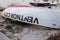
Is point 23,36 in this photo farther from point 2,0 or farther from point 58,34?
point 2,0

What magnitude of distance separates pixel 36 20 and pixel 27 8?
191mm

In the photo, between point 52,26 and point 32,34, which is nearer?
point 32,34

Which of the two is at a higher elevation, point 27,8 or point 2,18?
point 27,8

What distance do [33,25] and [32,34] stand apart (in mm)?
284

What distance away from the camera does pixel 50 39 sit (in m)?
1.42

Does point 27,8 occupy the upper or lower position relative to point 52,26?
upper

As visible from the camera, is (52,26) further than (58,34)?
Yes

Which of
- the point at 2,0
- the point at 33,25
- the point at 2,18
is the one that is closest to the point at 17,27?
the point at 33,25

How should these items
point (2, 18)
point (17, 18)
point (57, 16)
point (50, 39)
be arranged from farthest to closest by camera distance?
point (2, 18), point (17, 18), point (57, 16), point (50, 39)

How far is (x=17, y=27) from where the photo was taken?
6.15 feet

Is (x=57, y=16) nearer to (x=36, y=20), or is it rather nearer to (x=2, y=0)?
(x=36, y=20)

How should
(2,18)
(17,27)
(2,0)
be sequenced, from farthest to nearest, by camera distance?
(2,0) → (2,18) → (17,27)

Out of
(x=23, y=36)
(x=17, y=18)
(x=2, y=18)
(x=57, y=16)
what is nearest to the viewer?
(x=23, y=36)

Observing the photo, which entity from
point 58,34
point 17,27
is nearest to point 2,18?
point 17,27
